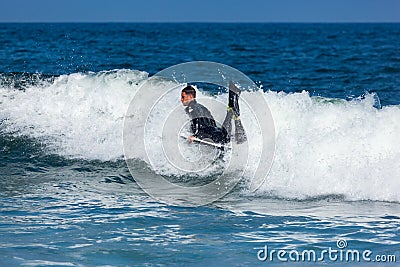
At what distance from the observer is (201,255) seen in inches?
217

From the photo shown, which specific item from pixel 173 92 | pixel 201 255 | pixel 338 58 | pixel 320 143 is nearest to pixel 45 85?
pixel 173 92

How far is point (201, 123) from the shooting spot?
8.19 m

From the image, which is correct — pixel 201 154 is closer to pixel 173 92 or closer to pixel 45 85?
pixel 173 92

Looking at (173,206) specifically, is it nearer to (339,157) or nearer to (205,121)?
(205,121)

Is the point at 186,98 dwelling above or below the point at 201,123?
above

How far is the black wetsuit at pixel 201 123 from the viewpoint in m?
8.20

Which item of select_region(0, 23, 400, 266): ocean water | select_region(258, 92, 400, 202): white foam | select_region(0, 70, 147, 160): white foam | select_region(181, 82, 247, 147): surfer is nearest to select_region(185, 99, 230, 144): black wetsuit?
select_region(181, 82, 247, 147): surfer

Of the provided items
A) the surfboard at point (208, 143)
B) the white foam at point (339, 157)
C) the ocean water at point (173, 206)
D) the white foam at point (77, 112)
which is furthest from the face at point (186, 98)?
the white foam at point (77, 112)

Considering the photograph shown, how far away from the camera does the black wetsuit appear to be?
820 centimetres

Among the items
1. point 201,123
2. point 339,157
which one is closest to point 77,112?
point 201,123

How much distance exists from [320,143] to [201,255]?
3.43 metres

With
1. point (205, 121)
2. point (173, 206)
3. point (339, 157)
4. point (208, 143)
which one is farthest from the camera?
point (208, 143)

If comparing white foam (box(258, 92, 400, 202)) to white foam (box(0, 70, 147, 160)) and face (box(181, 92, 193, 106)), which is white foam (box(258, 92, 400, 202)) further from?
white foam (box(0, 70, 147, 160))

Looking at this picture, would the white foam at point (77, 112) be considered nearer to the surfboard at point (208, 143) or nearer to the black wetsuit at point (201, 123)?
the surfboard at point (208, 143)
